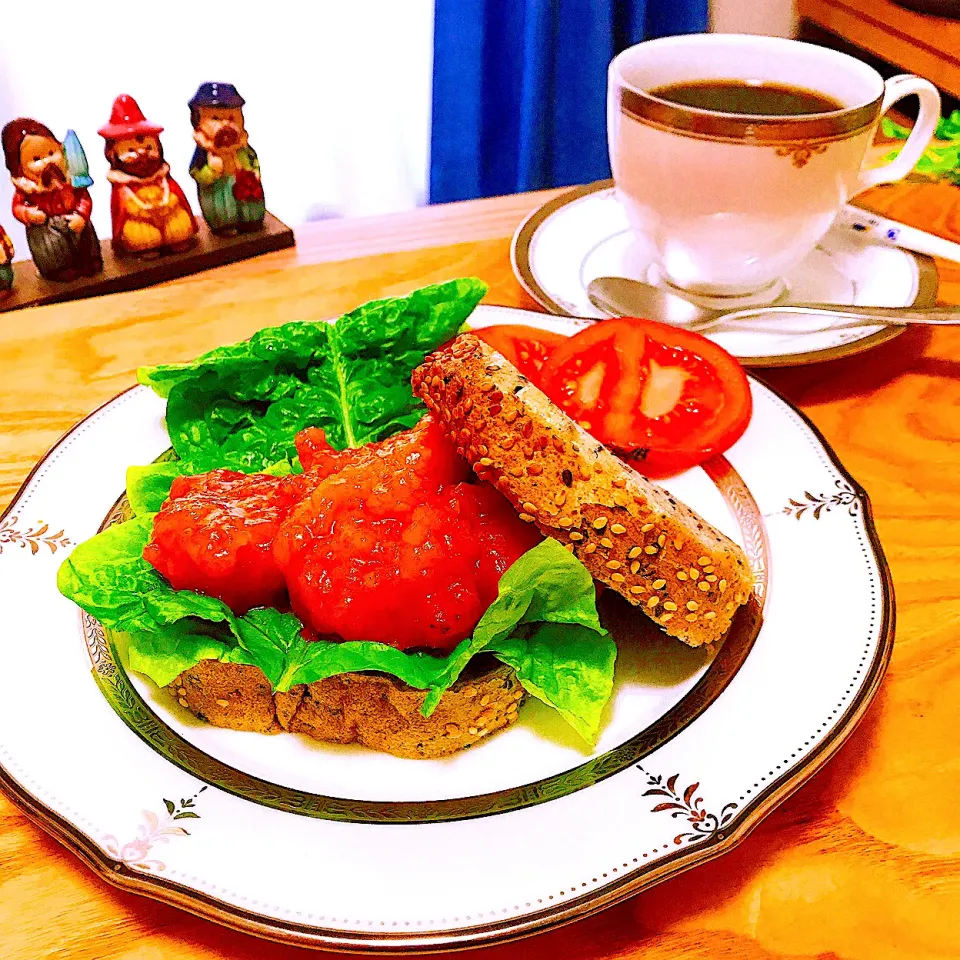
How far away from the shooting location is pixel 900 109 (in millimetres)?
4383

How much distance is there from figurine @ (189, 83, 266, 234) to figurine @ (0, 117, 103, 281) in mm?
319

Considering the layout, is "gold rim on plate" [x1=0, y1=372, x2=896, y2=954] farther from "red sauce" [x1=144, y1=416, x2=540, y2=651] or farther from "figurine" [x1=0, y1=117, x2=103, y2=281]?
"figurine" [x1=0, y1=117, x2=103, y2=281]

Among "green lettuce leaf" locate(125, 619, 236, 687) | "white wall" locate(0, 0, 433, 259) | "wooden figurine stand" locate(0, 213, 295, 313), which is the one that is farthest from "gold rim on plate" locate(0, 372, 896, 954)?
"white wall" locate(0, 0, 433, 259)

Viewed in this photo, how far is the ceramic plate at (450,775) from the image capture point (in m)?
0.98

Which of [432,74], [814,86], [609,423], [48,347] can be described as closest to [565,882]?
[609,423]

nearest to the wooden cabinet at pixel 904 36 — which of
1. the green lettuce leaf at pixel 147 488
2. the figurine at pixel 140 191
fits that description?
the figurine at pixel 140 191

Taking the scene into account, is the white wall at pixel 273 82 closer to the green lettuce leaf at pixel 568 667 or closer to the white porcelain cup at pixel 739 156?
the white porcelain cup at pixel 739 156

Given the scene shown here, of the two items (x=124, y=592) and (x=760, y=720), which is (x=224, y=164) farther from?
(x=760, y=720)

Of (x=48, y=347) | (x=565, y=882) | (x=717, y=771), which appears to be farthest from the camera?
(x=48, y=347)

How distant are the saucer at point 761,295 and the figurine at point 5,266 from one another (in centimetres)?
129

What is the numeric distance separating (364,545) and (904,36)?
407 centimetres

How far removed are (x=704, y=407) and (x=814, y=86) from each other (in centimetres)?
95

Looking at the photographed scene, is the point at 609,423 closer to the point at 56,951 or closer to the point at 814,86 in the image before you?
the point at 814,86

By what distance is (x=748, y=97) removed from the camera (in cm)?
212
